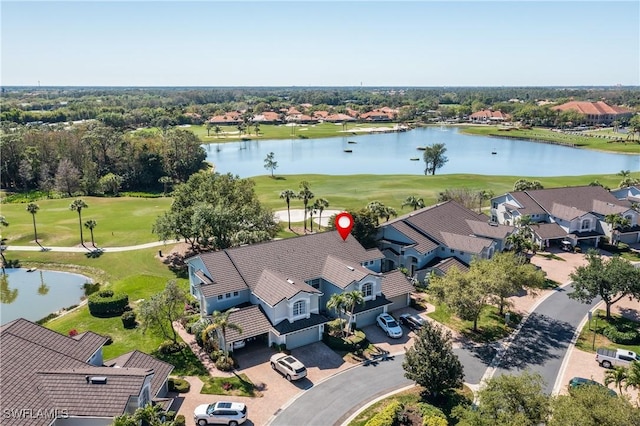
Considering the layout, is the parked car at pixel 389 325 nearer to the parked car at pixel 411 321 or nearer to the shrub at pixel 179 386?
the parked car at pixel 411 321

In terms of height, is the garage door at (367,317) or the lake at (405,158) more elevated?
the lake at (405,158)

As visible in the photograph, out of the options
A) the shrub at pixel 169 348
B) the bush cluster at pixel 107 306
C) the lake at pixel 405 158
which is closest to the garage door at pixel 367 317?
the shrub at pixel 169 348

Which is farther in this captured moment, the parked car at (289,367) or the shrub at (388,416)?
the parked car at (289,367)

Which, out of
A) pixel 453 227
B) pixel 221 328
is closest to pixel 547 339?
pixel 453 227

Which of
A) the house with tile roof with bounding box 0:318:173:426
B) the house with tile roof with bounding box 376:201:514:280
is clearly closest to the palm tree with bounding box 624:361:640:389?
the house with tile roof with bounding box 376:201:514:280

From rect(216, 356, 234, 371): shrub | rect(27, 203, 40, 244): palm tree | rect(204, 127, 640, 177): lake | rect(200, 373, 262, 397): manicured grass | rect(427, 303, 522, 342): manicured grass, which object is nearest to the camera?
rect(200, 373, 262, 397): manicured grass

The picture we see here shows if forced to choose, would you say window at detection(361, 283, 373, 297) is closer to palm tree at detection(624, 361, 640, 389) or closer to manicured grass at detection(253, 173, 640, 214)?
palm tree at detection(624, 361, 640, 389)

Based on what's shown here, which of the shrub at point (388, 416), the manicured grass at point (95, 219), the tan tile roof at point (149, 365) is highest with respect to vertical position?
the tan tile roof at point (149, 365)
